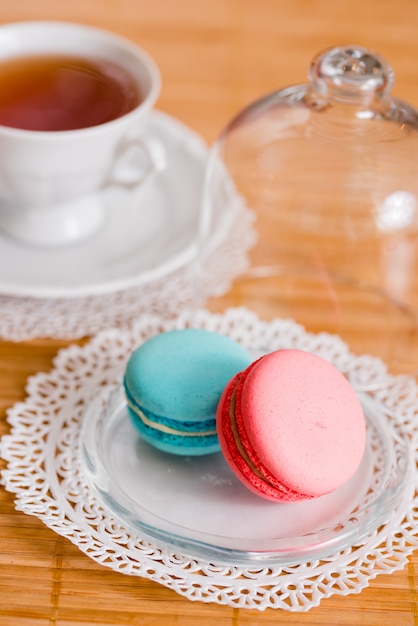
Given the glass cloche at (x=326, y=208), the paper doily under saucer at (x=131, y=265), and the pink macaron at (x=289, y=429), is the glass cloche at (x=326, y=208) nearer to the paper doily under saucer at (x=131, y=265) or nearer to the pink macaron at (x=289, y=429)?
the paper doily under saucer at (x=131, y=265)

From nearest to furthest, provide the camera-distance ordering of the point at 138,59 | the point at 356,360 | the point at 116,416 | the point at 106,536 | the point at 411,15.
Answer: the point at 106,536
the point at 116,416
the point at 356,360
the point at 138,59
the point at 411,15

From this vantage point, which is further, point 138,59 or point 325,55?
point 138,59

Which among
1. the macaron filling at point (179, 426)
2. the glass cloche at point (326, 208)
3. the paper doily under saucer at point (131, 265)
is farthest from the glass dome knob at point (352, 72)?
the macaron filling at point (179, 426)

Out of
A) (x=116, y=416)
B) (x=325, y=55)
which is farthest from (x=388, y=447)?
(x=325, y=55)

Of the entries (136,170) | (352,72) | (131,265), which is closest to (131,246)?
(131,265)

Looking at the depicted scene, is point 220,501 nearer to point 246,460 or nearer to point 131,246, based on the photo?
point 246,460

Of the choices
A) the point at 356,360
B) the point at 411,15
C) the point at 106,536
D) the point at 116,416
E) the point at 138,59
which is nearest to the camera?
the point at 106,536

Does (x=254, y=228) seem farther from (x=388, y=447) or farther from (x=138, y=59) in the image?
(x=388, y=447)
